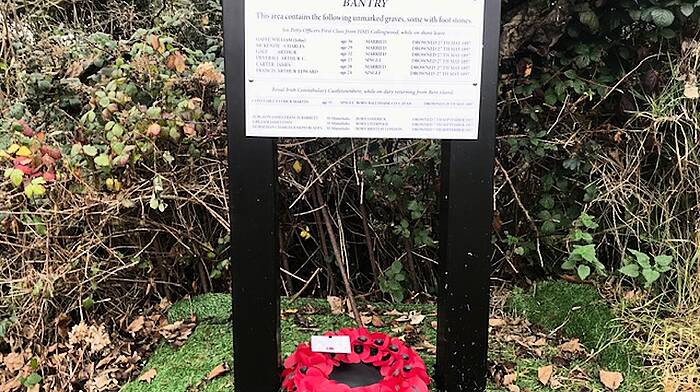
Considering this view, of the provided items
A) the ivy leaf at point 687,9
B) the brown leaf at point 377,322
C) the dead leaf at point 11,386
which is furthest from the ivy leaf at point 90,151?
the ivy leaf at point 687,9

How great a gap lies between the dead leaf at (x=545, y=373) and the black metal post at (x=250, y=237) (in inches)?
41.4

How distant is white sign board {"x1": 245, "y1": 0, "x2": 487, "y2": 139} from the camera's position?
70.9 inches

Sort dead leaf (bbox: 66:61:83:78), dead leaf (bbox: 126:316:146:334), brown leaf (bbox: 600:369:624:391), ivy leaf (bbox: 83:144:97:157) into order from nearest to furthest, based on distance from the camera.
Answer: brown leaf (bbox: 600:369:624:391) < ivy leaf (bbox: 83:144:97:157) < dead leaf (bbox: 126:316:146:334) < dead leaf (bbox: 66:61:83:78)

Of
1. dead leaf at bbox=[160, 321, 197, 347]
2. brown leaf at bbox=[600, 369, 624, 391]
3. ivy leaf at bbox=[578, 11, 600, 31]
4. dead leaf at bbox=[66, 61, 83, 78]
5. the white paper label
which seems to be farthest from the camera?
dead leaf at bbox=[66, 61, 83, 78]

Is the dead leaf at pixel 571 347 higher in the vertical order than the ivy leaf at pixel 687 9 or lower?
lower

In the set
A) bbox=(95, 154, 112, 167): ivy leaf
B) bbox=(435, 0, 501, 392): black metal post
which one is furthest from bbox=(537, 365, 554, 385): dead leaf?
bbox=(95, 154, 112, 167): ivy leaf

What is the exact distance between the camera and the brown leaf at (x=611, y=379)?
226 centimetres

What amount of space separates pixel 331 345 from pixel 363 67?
37.0 inches

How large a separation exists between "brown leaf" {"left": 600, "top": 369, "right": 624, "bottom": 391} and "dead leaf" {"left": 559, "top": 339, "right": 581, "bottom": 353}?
20 centimetres

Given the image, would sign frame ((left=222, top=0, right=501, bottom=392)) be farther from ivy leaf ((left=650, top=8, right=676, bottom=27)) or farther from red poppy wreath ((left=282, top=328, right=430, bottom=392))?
ivy leaf ((left=650, top=8, right=676, bottom=27))

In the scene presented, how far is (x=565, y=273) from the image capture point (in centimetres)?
305

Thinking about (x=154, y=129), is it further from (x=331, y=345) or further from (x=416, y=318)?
(x=416, y=318)

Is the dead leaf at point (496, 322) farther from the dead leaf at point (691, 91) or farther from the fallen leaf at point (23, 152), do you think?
the fallen leaf at point (23, 152)

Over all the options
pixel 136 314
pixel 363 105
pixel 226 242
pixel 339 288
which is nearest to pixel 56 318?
pixel 136 314
